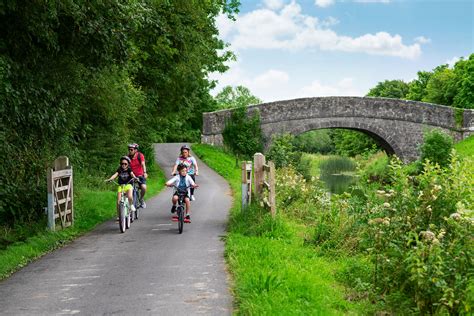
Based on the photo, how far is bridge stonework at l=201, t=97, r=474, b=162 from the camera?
32656 mm

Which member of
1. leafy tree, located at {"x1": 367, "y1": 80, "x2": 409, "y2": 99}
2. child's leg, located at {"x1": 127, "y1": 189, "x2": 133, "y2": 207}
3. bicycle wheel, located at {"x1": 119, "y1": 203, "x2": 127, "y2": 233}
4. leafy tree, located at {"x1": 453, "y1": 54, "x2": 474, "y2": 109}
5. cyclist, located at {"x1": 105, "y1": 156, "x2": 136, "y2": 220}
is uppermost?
leafy tree, located at {"x1": 367, "y1": 80, "x2": 409, "y2": 99}

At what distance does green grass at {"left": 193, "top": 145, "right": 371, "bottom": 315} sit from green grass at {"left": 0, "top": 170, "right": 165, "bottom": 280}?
2.76 metres

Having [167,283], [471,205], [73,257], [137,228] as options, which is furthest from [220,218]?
[471,205]

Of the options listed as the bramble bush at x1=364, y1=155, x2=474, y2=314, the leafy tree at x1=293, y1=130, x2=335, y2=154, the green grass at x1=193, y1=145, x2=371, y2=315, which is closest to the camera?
the bramble bush at x1=364, y1=155, x2=474, y2=314

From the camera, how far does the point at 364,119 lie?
33.3 metres

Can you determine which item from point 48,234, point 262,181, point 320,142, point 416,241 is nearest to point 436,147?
point 262,181

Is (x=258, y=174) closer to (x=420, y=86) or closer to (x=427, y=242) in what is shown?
(x=427, y=242)

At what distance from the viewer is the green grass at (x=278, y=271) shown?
5504 millimetres

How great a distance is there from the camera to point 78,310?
5594 millimetres

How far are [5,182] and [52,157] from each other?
203 centimetres

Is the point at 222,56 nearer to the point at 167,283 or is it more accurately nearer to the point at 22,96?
the point at 22,96

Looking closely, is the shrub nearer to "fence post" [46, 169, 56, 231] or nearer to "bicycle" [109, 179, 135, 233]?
"bicycle" [109, 179, 135, 233]

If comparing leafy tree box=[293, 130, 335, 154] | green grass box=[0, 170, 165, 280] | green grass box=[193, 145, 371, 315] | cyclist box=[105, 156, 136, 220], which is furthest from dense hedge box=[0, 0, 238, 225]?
leafy tree box=[293, 130, 335, 154]

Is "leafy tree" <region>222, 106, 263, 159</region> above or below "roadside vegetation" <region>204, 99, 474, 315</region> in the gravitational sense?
above
